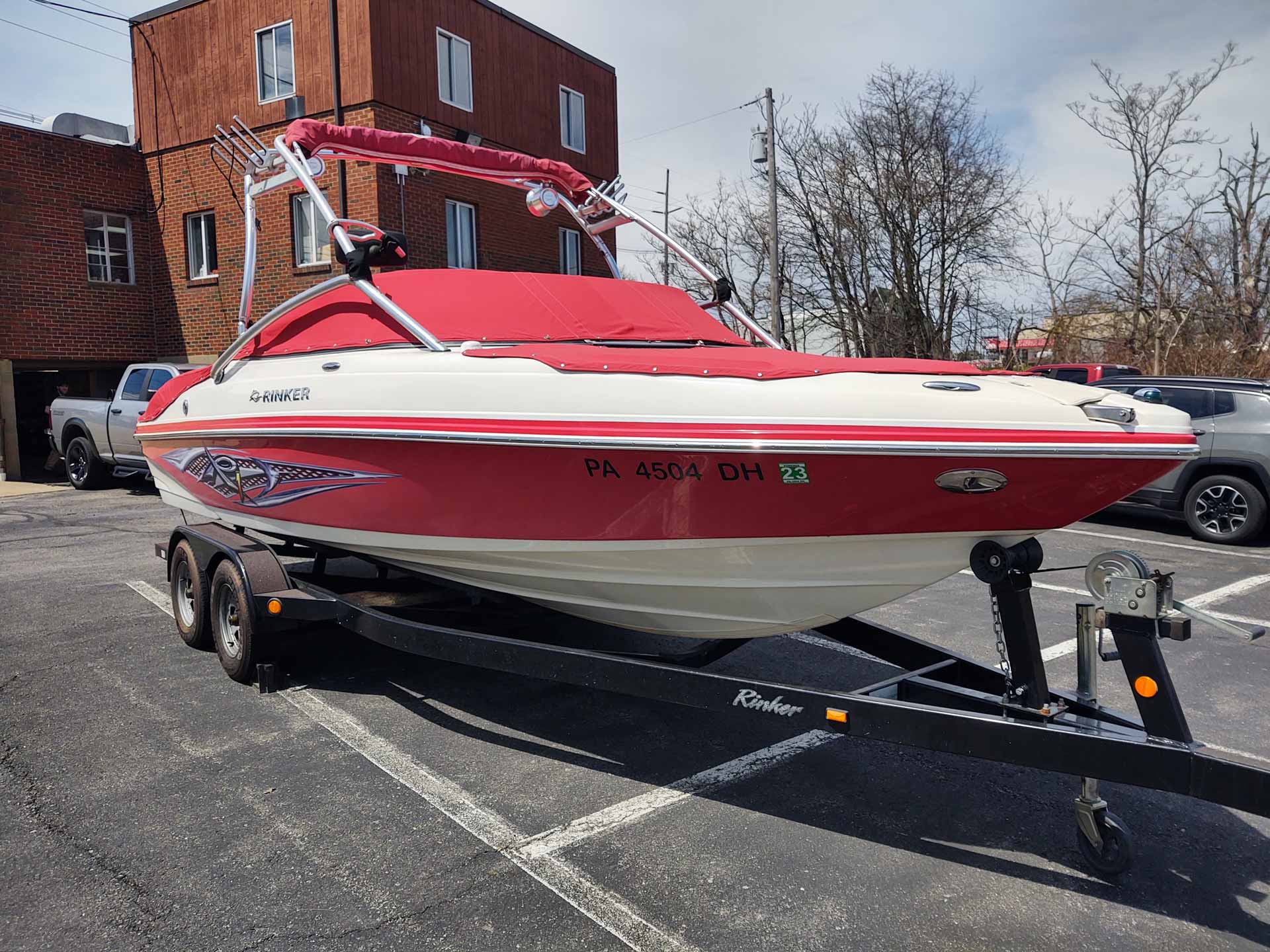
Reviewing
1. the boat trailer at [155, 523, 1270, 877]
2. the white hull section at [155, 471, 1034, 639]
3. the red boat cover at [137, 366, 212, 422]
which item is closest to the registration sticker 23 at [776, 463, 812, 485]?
the white hull section at [155, 471, 1034, 639]

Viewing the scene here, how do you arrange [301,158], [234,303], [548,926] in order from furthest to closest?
[234,303]
[301,158]
[548,926]

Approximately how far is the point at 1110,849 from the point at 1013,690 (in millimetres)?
520

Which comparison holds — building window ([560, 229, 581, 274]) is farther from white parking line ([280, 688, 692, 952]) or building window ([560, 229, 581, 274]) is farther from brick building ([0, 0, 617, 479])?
white parking line ([280, 688, 692, 952])

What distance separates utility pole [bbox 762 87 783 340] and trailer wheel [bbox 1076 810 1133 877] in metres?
18.3

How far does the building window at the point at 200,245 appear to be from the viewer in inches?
640

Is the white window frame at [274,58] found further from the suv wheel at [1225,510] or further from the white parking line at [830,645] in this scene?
the suv wheel at [1225,510]

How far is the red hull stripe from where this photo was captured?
2744 millimetres

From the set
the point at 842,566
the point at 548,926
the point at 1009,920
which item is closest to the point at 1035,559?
the point at 842,566

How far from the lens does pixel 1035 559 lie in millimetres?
3020

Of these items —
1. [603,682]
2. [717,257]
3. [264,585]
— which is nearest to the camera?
[603,682]

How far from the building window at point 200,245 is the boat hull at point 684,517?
13534mm

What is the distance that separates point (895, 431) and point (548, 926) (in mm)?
1729

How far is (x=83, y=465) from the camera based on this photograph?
1318 cm

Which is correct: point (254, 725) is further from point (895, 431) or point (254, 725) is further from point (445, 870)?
point (895, 431)
